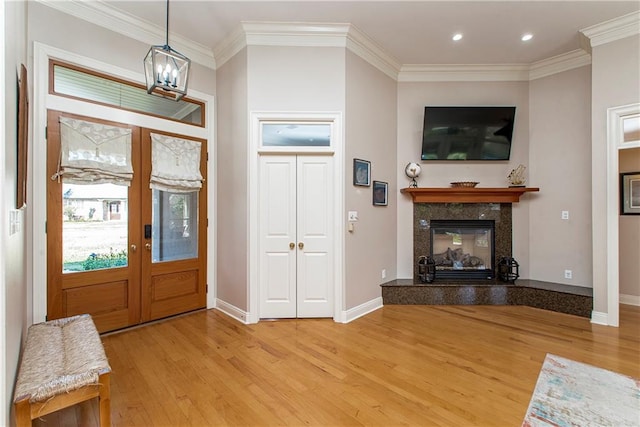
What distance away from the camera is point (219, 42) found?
363cm

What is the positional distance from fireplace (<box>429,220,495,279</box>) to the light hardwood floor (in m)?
0.86

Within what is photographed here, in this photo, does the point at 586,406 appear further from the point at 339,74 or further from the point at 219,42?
the point at 219,42

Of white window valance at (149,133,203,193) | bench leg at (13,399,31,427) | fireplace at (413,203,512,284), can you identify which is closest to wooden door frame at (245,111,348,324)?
white window valance at (149,133,203,193)

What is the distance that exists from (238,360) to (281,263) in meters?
1.20

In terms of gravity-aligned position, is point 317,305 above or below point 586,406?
above

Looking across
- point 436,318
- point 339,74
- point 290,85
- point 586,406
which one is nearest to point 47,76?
point 290,85

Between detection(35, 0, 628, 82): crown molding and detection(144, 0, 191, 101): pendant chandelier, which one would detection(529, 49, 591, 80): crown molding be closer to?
detection(35, 0, 628, 82): crown molding

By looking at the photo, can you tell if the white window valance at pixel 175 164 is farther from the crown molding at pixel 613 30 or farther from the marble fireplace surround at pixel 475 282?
the crown molding at pixel 613 30

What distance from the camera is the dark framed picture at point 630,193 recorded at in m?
3.99

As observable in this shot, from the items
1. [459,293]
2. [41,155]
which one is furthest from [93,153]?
[459,293]

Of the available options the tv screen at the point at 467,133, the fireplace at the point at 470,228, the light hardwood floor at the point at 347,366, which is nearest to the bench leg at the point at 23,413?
the light hardwood floor at the point at 347,366

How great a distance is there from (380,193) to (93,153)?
3.38 metres

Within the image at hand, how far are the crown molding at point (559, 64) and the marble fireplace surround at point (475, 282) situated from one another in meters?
1.74

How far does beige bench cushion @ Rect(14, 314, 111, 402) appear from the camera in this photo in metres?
1.49
